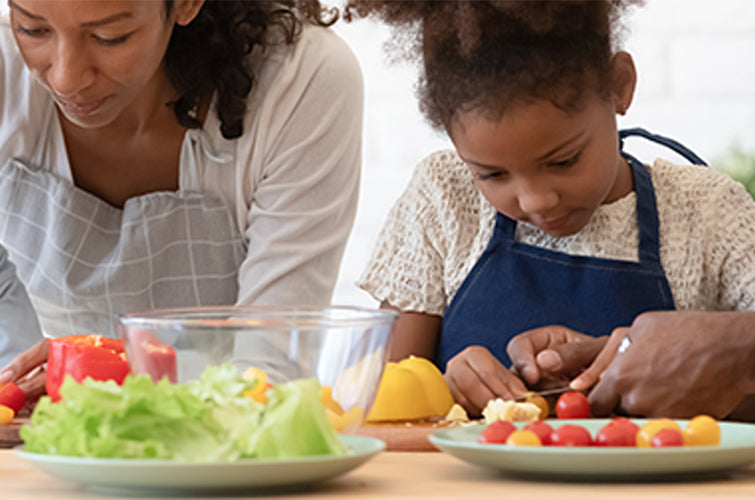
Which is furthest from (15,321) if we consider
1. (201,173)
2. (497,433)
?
(497,433)

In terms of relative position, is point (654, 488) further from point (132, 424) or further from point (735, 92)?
point (735, 92)

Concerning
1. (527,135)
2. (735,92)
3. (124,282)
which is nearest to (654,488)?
(527,135)

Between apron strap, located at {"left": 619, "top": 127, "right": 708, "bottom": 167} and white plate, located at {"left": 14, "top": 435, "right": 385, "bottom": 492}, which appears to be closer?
white plate, located at {"left": 14, "top": 435, "right": 385, "bottom": 492}

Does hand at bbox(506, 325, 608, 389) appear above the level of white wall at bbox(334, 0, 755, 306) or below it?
below

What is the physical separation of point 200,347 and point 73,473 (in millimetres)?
111

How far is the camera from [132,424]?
521 mm

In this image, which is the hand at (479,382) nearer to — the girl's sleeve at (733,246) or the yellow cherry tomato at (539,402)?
the yellow cherry tomato at (539,402)

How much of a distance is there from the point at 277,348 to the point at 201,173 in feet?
3.04

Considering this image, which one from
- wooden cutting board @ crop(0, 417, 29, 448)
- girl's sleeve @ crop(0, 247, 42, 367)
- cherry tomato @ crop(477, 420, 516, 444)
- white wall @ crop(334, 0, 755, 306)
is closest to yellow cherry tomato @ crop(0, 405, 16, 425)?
wooden cutting board @ crop(0, 417, 29, 448)

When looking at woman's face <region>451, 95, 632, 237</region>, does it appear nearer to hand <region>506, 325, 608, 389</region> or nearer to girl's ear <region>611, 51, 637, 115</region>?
girl's ear <region>611, 51, 637, 115</region>

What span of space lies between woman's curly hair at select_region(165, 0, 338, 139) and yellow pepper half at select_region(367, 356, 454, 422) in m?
0.60

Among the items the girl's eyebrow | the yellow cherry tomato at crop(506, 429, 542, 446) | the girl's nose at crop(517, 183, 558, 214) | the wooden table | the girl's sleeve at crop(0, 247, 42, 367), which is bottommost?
the girl's sleeve at crop(0, 247, 42, 367)

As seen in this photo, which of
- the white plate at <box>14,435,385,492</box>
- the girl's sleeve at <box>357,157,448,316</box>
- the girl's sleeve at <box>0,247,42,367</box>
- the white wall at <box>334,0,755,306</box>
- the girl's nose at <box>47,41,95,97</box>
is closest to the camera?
the white plate at <box>14,435,385,492</box>

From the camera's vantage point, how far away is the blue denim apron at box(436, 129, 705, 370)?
51.5 inches
